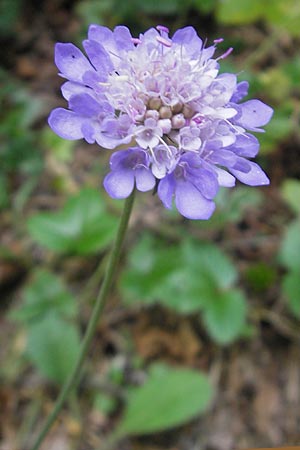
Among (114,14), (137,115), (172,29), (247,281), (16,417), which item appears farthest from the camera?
(172,29)

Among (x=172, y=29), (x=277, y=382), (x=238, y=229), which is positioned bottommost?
(x=277, y=382)

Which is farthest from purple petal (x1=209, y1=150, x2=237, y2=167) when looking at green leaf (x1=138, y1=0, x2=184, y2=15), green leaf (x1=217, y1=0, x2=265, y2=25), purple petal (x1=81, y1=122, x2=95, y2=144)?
green leaf (x1=138, y1=0, x2=184, y2=15)

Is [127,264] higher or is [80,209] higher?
[80,209]

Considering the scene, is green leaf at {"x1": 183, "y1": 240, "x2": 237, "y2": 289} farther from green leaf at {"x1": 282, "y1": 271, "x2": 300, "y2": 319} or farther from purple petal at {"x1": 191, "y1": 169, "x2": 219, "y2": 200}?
purple petal at {"x1": 191, "y1": 169, "x2": 219, "y2": 200}

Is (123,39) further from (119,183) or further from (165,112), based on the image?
(119,183)

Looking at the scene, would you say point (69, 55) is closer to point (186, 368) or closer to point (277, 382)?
point (186, 368)

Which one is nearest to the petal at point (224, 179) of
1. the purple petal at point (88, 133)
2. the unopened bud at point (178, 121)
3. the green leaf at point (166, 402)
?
the unopened bud at point (178, 121)

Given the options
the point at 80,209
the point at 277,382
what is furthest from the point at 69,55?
the point at 277,382
